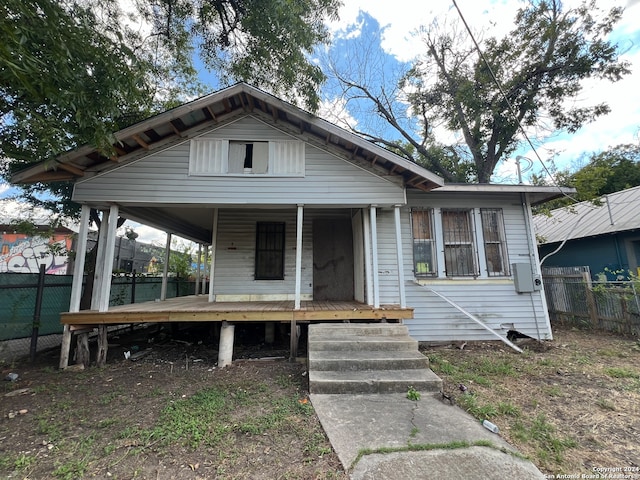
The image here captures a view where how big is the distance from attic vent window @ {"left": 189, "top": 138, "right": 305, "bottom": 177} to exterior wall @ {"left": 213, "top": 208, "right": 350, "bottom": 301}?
→ 1.77m

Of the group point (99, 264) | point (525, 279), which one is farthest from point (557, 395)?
point (99, 264)

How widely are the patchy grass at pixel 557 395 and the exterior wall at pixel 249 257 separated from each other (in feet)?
11.3

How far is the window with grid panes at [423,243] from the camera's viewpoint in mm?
6410

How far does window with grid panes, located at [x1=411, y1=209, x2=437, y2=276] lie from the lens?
6.41m

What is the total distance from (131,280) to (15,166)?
3.51 m

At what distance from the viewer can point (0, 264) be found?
1455 centimetres

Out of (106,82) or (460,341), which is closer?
(106,82)

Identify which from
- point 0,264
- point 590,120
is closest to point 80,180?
point 0,264

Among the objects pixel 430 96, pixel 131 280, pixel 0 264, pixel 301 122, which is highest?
pixel 430 96

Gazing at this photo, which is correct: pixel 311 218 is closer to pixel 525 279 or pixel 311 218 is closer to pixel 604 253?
pixel 525 279

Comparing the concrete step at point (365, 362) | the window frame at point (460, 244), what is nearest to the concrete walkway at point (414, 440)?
the concrete step at point (365, 362)

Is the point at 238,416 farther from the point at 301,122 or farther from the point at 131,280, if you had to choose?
the point at 131,280

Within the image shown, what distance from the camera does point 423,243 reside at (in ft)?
21.2

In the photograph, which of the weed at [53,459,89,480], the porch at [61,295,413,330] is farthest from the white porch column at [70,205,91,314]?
the weed at [53,459,89,480]
